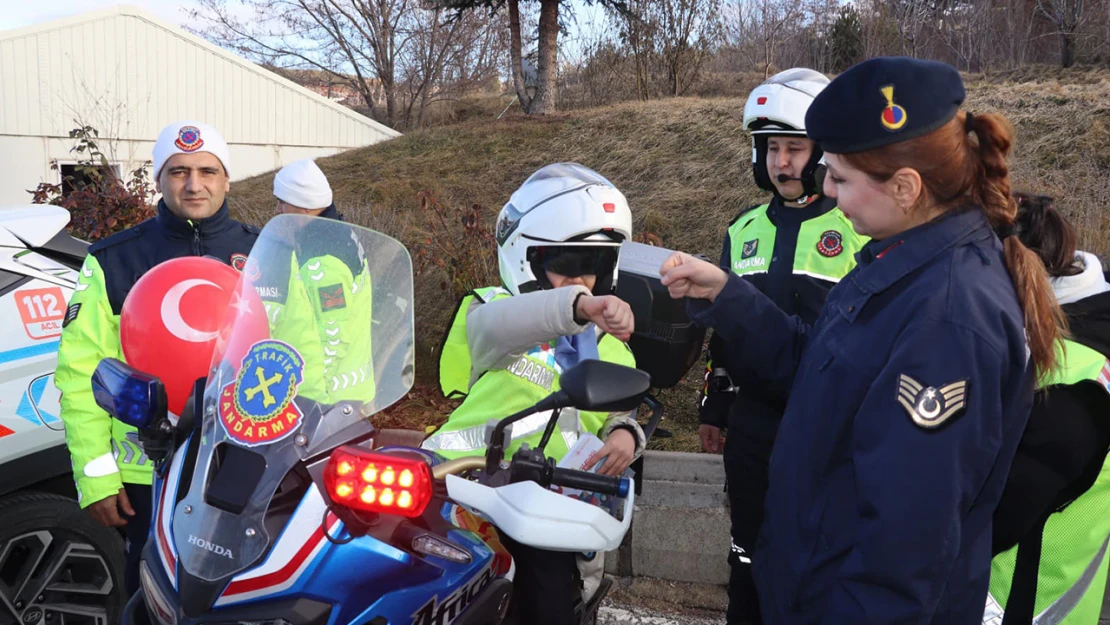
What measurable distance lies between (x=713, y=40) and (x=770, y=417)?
15465 millimetres

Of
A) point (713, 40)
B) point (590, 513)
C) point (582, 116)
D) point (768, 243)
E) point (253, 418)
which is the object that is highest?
point (713, 40)

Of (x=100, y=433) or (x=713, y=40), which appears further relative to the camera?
(x=713, y=40)

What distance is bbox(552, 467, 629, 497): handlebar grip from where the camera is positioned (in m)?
1.71

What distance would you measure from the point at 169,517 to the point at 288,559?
0.33m

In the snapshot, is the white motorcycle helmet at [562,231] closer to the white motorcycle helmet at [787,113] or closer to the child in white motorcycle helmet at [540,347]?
the child in white motorcycle helmet at [540,347]

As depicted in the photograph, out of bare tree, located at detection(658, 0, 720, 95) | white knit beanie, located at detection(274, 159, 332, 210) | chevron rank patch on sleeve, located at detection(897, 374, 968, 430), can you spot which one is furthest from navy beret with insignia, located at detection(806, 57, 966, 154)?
bare tree, located at detection(658, 0, 720, 95)

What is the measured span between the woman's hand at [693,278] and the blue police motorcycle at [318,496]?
1.75 feet

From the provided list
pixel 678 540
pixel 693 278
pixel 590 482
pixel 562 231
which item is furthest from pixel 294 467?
pixel 678 540

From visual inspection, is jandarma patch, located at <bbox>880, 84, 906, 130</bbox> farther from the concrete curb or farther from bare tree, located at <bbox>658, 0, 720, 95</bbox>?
bare tree, located at <bbox>658, 0, 720, 95</bbox>

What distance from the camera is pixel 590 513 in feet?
5.29

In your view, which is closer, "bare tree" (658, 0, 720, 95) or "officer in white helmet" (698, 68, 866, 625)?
"officer in white helmet" (698, 68, 866, 625)

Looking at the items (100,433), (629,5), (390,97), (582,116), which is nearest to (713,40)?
(629,5)

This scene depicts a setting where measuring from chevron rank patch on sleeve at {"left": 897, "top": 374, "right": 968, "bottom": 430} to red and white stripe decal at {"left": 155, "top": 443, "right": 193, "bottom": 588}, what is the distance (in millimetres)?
1441

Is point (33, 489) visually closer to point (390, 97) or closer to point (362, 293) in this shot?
point (362, 293)
